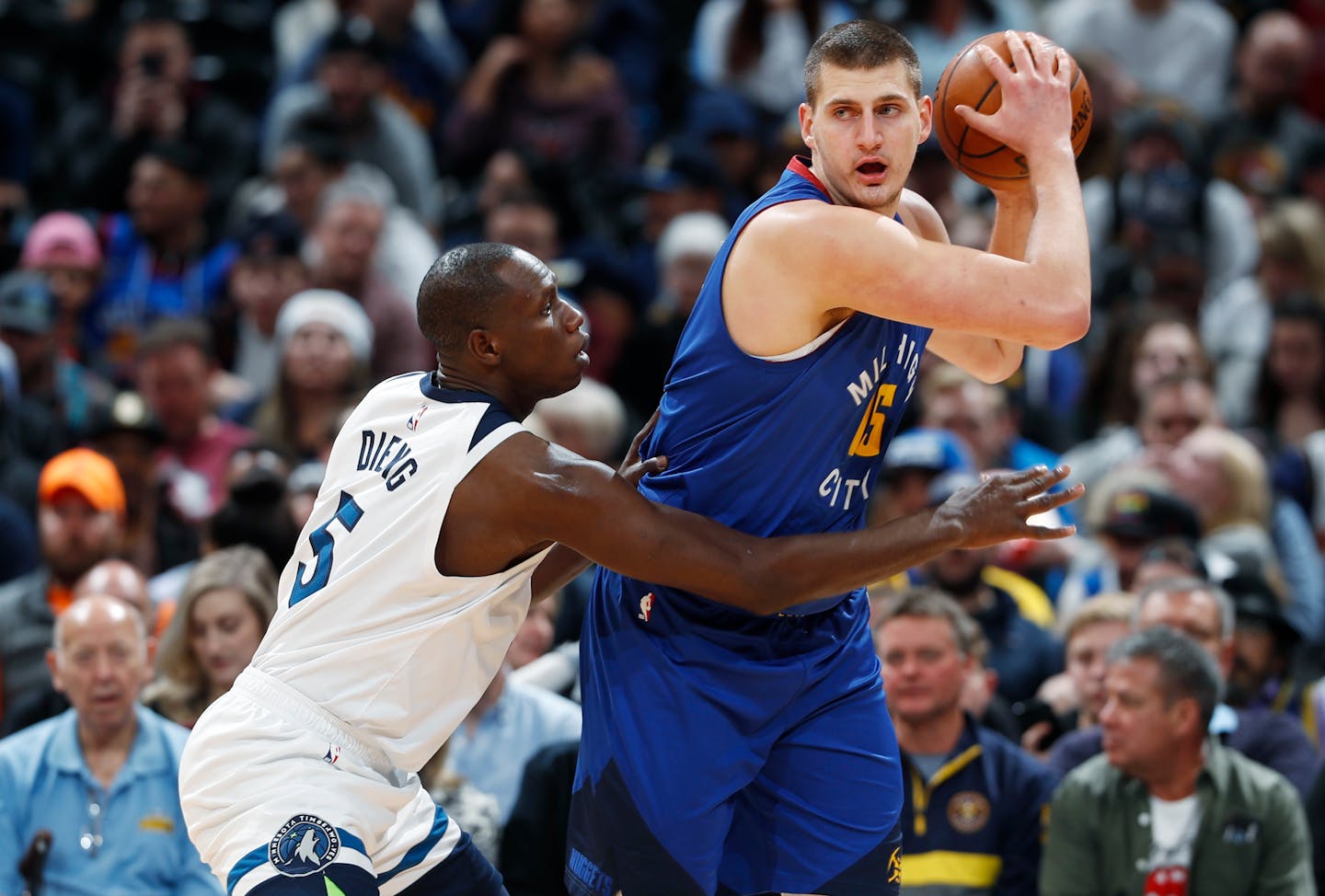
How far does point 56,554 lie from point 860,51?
5.36 m

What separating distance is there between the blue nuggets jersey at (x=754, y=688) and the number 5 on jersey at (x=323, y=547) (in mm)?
707

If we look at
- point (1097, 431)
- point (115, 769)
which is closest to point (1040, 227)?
point (115, 769)

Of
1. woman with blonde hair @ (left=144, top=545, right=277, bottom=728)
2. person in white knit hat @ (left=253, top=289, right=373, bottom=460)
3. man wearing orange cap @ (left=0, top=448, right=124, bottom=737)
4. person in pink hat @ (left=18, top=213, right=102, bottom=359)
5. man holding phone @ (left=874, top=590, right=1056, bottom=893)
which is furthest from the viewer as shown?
person in pink hat @ (left=18, top=213, right=102, bottom=359)

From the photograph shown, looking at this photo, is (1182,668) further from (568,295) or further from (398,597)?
(568,295)

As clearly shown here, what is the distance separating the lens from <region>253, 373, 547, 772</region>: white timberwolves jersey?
430cm

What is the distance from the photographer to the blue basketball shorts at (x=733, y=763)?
14.2 feet

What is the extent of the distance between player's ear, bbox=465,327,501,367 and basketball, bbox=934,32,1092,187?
127 centimetres

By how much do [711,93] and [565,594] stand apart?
5.55 m

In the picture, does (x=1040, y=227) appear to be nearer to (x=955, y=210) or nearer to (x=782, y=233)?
(x=782, y=233)

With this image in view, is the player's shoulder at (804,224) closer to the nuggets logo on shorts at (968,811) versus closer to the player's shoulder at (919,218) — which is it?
the player's shoulder at (919,218)

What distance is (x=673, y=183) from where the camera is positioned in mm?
11961

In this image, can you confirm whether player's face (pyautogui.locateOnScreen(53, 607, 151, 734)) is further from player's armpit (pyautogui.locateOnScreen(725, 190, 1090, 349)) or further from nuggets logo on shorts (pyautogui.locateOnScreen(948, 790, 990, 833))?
player's armpit (pyautogui.locateOnScreen(725, 190, 1090, 349))

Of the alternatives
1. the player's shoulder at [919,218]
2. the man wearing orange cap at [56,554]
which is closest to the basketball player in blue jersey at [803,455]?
the player's shoulder at [919,218]

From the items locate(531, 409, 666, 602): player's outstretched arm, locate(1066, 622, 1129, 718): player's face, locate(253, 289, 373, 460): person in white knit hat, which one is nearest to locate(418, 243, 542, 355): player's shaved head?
locate(531, 409, 666, 602): player's outstretched arm
